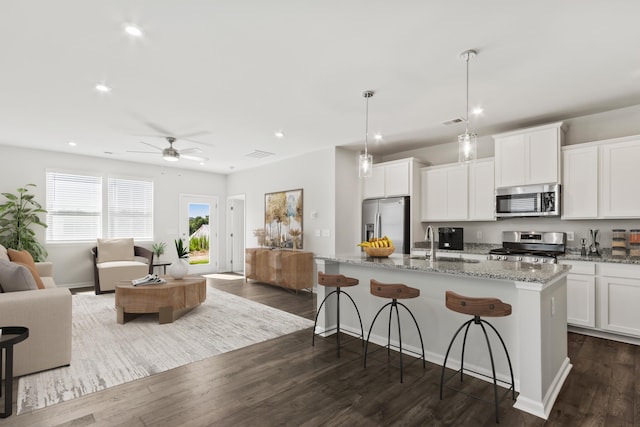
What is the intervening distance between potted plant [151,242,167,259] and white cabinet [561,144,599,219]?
760cm

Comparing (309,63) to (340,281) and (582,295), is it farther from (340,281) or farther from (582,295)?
(582,295)

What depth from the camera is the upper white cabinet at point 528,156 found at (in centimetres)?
402

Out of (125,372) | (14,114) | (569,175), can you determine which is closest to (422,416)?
(125,372)

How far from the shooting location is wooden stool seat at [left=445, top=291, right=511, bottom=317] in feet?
7.18

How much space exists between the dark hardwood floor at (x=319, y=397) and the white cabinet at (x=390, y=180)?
3.14 metres

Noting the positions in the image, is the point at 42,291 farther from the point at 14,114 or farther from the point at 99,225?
the point at 99,225

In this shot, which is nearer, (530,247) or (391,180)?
(530,247)

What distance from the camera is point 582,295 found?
145 inches

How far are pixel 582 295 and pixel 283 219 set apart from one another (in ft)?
16.3

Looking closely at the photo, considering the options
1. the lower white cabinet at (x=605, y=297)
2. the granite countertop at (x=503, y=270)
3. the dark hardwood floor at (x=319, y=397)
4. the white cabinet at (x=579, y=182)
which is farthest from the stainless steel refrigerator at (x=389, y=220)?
the dark hardwood floor at (x=319, y=397)

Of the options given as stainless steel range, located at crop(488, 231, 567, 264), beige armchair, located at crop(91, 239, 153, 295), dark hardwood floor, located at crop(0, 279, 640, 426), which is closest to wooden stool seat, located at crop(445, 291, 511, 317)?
dark hardwood floor, located at crop(0, 279, 640, 426)

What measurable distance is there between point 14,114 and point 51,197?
2625mm

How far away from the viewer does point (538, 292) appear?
219 centimetres

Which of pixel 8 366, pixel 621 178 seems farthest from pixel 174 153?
pixel 621 178
